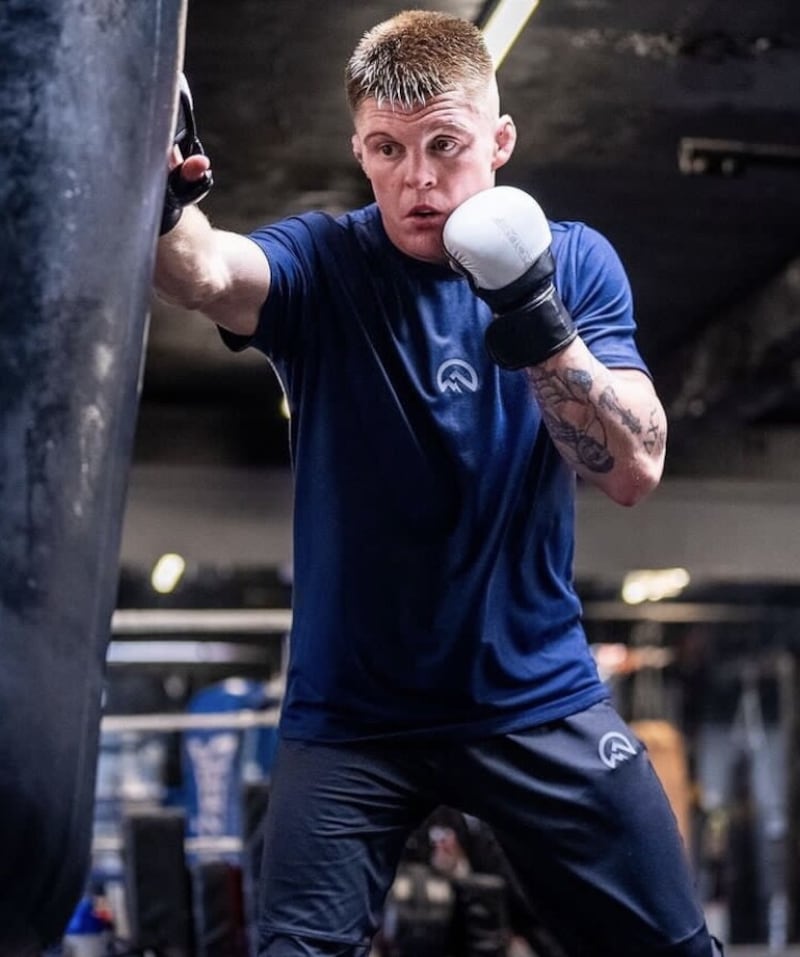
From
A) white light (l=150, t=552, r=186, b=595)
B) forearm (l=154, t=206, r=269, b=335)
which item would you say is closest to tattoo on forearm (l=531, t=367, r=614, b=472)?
forearm (l=154, t=206, r=269, b=335)

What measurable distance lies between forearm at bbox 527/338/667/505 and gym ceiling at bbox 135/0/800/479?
8.96 feet

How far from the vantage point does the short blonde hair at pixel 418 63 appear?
172cm

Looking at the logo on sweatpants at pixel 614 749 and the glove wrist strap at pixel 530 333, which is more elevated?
the glove wrist strap at pixel 530 333

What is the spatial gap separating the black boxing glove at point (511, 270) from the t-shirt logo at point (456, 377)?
0.19 meters

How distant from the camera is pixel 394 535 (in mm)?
1785

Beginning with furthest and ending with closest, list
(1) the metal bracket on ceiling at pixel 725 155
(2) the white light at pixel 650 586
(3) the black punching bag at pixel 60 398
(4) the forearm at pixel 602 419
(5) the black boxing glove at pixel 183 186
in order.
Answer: (2) the white light at pixel 650 586, (1) the metal bracket on ceiling at pixel 725 155, (4) the forearm at pixel 602 419, (5) the black boxing glove at pixel 183 186, (3) the black punching bag at pixel 60 398

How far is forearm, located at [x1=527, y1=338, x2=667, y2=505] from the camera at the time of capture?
1648 millimetres

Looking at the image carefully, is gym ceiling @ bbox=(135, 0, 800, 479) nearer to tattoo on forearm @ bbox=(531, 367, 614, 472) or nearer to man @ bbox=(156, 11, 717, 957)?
man @ bbox=(156, 11, 717, 957)

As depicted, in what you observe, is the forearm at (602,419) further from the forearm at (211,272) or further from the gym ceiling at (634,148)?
the gym ceiling at (634,148)

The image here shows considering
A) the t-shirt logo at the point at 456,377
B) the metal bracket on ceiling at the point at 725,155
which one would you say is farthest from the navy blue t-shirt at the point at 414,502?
the metal bracket on ceiling at the point at 725,155

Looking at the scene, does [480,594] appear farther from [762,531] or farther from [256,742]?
[762,531]

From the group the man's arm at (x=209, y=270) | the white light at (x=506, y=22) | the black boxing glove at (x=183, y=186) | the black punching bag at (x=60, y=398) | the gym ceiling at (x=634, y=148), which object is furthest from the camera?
the gym ceiling at (x=634, y=148)

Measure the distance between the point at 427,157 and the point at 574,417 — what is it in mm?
323

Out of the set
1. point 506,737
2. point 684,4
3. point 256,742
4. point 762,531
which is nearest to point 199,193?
point 506,737
